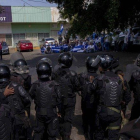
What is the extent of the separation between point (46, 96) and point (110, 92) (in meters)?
1.13

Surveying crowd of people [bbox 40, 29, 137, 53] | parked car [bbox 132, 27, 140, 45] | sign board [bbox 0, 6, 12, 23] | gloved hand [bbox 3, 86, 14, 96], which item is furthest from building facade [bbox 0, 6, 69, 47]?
gloved hand [bbox 3, 86, 14, 96]

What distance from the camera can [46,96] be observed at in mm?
4051

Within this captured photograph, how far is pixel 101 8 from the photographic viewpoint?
539 inches

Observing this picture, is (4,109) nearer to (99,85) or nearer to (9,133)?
(9,133)

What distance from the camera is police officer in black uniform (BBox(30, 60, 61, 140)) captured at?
4055 millimetres

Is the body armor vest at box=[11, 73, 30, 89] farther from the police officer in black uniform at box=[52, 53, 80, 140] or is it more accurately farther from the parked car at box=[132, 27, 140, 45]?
the parked car at box=[132, 27, 140, 45]

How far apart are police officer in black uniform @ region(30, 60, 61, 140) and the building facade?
31.6 m

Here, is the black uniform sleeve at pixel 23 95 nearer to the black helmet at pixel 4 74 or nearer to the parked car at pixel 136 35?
the black helmet at pixel 4 74

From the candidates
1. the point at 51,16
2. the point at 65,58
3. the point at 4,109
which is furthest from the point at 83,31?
the point at 51,16

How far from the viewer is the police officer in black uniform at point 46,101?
4.05 meters

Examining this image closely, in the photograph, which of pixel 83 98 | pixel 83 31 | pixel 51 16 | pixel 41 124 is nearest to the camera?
pixel 41 124

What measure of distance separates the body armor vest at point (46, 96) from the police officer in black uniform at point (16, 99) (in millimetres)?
229

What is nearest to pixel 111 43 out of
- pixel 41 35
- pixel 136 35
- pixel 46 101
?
pixel 136 35

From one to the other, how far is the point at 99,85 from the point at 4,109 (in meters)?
1.72
